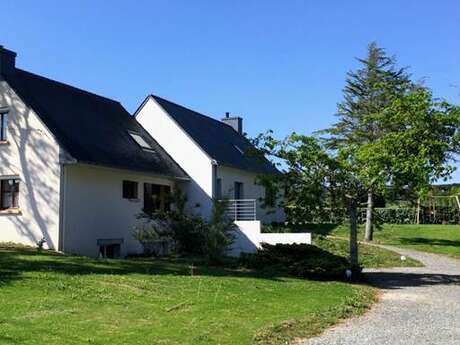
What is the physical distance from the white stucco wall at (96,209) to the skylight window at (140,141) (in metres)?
2.75

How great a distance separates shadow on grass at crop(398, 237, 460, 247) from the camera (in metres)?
31.5

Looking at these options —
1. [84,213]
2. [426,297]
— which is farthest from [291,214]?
[84,213]

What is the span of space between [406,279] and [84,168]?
11.4m

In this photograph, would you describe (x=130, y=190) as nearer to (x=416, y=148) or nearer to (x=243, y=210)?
(x=243, y=210)

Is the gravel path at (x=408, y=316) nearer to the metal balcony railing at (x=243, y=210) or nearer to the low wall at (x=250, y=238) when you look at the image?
the low wall at (x=250, y=238)

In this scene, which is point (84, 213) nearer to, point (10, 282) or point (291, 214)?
point (291, 214)

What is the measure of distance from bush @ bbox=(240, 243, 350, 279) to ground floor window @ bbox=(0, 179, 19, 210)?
8.52 meters

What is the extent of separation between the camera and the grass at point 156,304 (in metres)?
8.36

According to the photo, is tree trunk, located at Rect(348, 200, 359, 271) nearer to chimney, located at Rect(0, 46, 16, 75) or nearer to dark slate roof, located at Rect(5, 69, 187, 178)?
dark slate roof, located at Rect(5, 69, 187, 178)

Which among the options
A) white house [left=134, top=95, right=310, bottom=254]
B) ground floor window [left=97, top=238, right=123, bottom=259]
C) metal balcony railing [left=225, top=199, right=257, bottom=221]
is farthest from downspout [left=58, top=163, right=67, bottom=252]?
metal balcony railing [left=225, top=199, right=257, bottom=221]

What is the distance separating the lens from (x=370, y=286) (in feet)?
54.3

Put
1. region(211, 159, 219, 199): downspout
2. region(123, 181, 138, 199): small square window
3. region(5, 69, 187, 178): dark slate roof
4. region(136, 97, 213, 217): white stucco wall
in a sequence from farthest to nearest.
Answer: region(136, 97, 213, 217): white stucco wall → region(211, 159, 219, 199): downspout → region(123, 181, 138, 199): small square window → region(5, 69, 187, 178): dark slate roof

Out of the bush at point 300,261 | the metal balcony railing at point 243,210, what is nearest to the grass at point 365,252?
the metal balcony railing at point 243,210

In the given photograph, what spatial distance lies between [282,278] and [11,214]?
1037 cm
